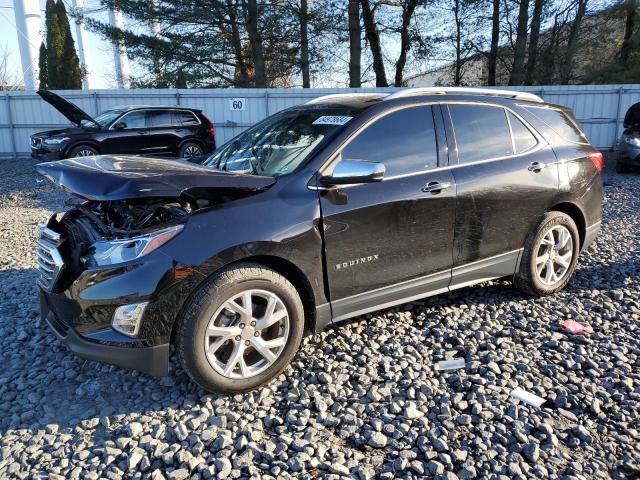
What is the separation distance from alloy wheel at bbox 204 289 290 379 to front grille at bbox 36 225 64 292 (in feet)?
3.35

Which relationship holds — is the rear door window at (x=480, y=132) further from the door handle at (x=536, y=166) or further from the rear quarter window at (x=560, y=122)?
the rear quarter window at (x=560, y=122)

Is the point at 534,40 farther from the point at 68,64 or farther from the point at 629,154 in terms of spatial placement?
the point at 68,64

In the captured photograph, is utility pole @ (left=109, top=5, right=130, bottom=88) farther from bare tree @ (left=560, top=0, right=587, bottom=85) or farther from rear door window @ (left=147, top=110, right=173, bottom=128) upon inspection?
bare tree @ (left=560, top=0, right=587, bottom=85)

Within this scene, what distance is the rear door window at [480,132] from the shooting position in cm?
402

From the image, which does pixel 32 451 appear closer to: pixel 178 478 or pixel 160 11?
pixel 178 478

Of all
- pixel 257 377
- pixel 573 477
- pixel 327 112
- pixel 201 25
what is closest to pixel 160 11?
pixel 201 25

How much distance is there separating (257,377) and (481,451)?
1.32 meters

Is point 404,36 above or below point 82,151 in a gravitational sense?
above

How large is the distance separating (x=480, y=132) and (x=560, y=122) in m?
1.13

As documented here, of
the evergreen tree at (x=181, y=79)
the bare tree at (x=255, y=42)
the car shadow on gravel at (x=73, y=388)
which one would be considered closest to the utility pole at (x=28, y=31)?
the evergreen tree at (x=181, y=79)

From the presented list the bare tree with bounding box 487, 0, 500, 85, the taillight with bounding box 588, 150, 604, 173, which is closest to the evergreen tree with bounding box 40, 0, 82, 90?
the bare tree with bounding box 487, 0, 500, 85

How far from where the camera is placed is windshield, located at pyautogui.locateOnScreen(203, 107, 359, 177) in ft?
11.8

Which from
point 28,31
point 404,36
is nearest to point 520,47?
point 404,36

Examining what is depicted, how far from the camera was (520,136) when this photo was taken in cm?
441
